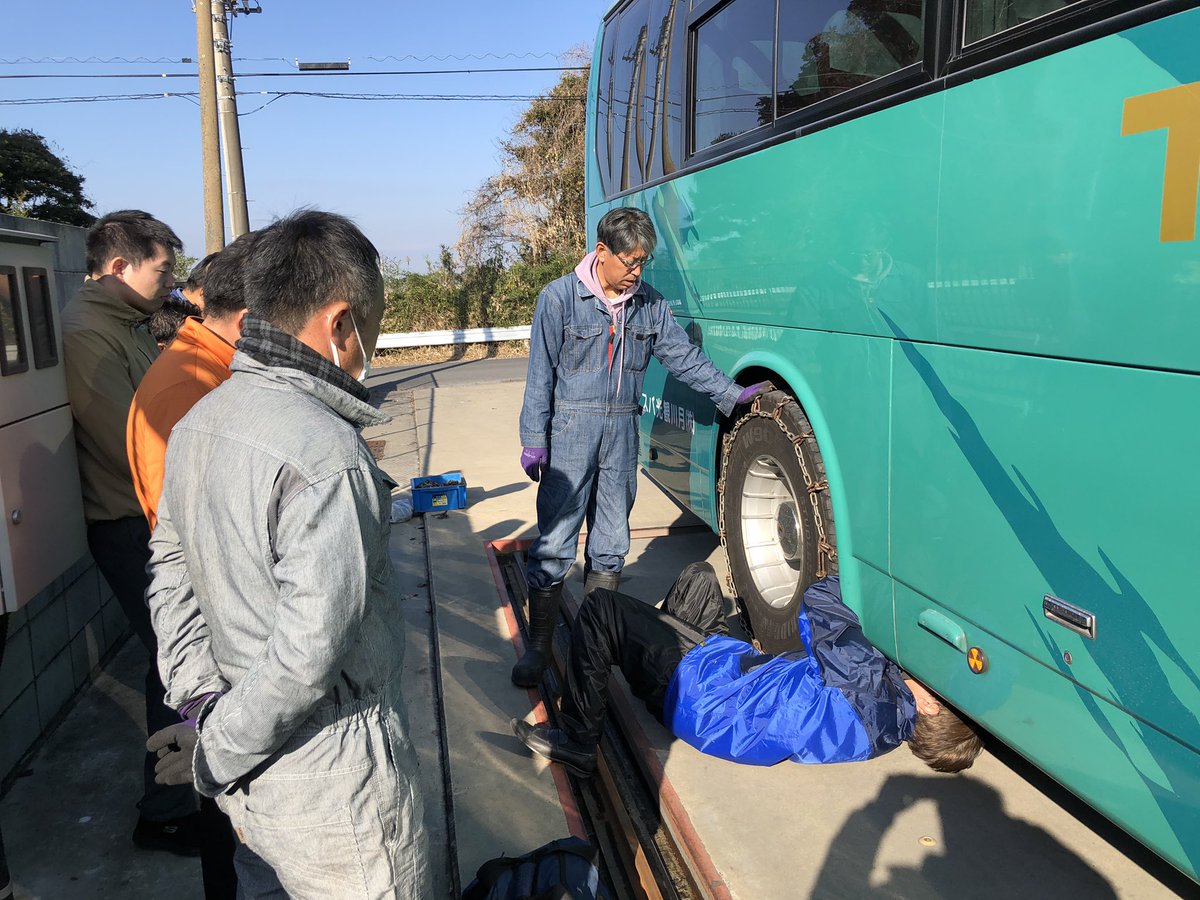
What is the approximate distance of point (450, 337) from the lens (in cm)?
1911

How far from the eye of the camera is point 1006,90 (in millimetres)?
2148

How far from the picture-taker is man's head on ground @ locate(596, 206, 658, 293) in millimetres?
3459

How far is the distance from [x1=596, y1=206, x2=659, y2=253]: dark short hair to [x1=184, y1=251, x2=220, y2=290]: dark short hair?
1437 mm

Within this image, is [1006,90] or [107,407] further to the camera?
[107,407]

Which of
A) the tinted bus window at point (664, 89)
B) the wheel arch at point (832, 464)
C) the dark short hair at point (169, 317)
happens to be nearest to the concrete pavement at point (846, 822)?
the wheel arch at point (832, 464)

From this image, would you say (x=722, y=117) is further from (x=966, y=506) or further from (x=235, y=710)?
(x=235, y=710)

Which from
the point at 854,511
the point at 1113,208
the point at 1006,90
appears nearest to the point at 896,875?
the point at 854,511

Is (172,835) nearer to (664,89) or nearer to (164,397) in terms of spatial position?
(164,397)

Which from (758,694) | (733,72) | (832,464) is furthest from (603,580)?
(733,72)

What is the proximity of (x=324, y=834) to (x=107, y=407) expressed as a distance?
205 cm

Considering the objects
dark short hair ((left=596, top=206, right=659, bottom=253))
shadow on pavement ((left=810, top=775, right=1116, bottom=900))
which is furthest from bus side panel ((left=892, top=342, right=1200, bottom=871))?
dark short hair ((left=596, top=206, right=659, bottom=253))

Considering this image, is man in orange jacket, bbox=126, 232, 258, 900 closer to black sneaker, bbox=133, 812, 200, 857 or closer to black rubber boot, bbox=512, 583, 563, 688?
black sneaker, bbox=133, 812, 200, 857

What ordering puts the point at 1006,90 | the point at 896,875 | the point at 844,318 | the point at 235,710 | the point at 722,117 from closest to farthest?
the point at 235,710 < the point at 1006,90 < the point at 896,875 < the point at 844,318 < the point at 722,117

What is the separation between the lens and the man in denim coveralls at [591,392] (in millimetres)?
3633
